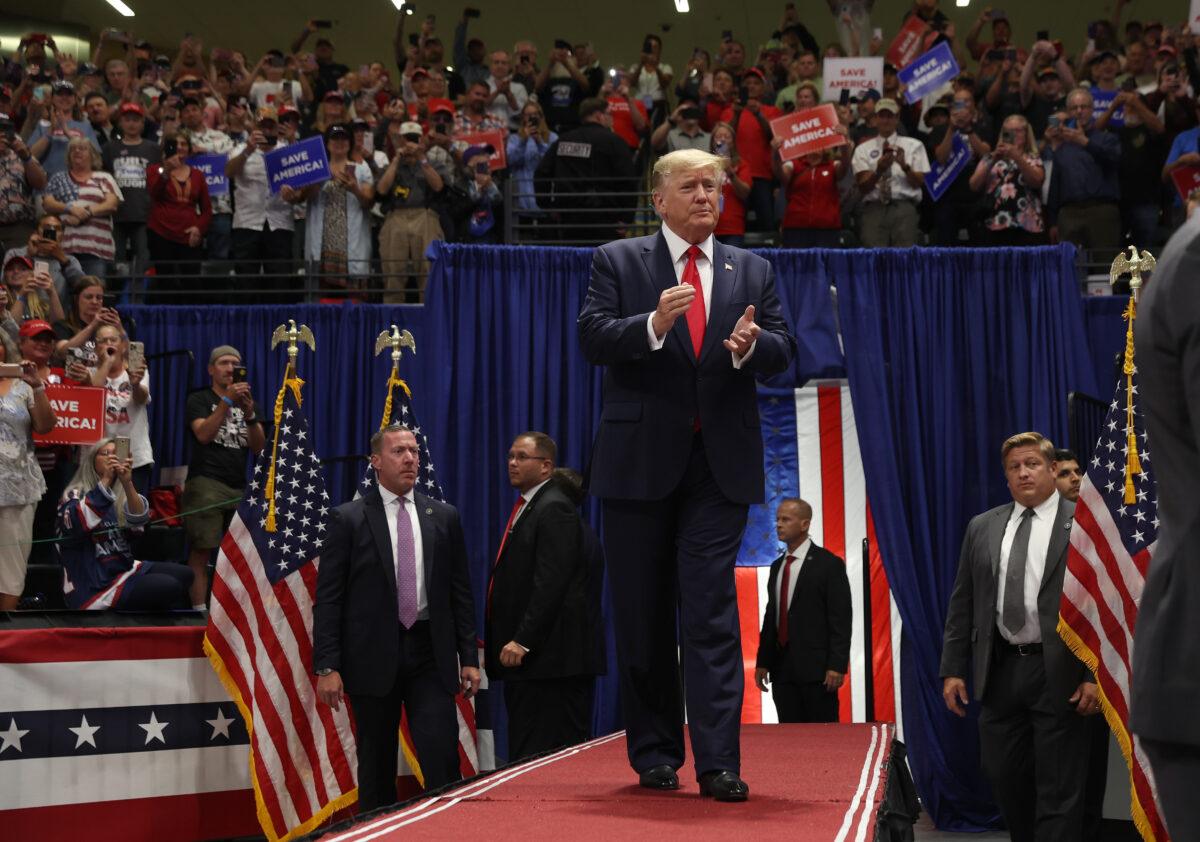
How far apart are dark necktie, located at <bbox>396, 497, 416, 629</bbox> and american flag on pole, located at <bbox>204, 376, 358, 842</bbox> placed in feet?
3.34

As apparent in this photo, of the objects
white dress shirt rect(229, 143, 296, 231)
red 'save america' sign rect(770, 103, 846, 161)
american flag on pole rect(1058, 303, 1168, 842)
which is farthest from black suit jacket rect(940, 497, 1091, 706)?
white dress shirt rect(229, 143, 296, 231)

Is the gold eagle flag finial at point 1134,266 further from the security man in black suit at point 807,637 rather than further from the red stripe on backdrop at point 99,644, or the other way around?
the red stripe on backdrop at point 99,644

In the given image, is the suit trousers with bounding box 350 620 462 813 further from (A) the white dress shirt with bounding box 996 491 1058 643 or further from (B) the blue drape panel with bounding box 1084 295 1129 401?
(B) the blue drape panel with bounding box 1084 295 1129 401

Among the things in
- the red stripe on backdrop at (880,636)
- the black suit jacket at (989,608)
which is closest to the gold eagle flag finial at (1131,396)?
the black suit jacket at (989,608)

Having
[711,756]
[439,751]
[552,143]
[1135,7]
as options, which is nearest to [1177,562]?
[711,756]

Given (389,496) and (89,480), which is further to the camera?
(89,480)

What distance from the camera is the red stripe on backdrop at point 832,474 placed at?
9.61 meters

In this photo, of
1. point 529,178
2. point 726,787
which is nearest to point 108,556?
point 726,787

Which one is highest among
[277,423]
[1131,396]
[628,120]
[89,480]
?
[628,120]

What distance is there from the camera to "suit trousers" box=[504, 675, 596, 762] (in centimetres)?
648

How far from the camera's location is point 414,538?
6.13 m

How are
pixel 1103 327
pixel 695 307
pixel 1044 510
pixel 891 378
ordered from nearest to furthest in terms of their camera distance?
pixel 695 307 < pixel 1044 510 < pixel 891 378 < pixel 1103 327

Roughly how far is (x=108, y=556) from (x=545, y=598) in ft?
8.01

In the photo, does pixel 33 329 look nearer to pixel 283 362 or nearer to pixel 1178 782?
pixel 283 362
